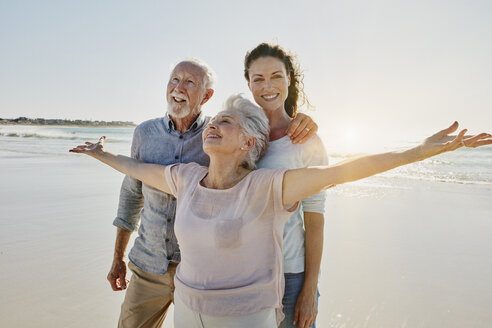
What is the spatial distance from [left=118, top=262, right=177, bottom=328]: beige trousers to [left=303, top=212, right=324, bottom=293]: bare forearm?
91 cm

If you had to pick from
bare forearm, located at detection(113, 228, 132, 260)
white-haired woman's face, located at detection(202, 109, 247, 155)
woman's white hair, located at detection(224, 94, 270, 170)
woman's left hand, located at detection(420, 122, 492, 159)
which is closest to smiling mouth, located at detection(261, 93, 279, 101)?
woman's white hair, located at detection(224, 94, 270, 170)

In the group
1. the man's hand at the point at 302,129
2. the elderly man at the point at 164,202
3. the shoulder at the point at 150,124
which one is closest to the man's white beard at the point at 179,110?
the elderly man at the point at 164,202

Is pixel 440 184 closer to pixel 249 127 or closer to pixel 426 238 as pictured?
pixel 426 238

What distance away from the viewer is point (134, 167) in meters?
2.42

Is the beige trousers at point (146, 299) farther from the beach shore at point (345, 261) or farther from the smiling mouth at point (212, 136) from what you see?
the beach shore at point (345, 261)

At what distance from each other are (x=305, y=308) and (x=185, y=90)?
1.58m

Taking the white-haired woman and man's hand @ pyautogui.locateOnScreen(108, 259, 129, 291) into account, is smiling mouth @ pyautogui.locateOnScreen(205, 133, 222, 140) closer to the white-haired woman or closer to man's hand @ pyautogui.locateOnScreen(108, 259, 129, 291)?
the white-haired woman

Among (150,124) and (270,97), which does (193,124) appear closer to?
(150,124)

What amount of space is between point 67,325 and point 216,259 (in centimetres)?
239

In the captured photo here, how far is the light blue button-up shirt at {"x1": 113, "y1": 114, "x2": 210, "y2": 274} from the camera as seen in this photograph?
2.37 meters

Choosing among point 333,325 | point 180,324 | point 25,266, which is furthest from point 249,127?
point 25,266

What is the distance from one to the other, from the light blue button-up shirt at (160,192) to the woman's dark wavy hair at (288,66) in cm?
55

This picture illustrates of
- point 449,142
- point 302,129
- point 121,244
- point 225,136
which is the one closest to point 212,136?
point 225,136

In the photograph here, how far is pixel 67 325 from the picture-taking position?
10.9ft
